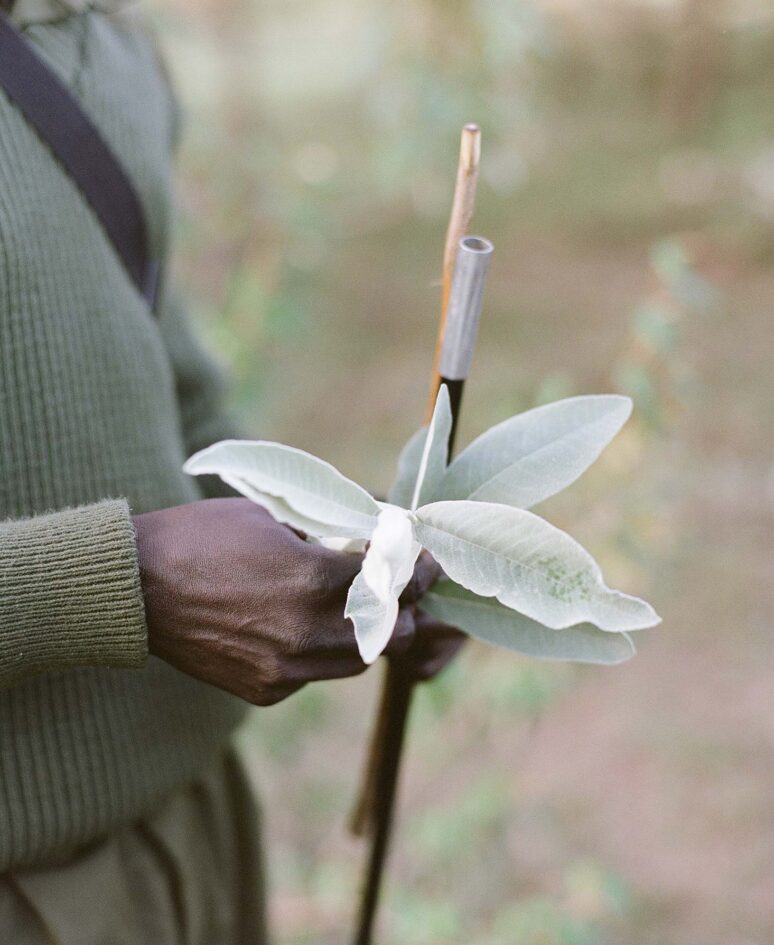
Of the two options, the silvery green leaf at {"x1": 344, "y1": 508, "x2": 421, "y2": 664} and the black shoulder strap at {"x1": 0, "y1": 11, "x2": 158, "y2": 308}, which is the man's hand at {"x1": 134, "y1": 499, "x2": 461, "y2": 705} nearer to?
the silvery green leaf at {"x1": 344, "y1": 508, "x2": 421, "y2": 664}

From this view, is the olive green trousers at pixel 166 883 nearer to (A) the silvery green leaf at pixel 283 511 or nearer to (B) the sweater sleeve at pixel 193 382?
(B) the sweater sleeve at pixel 193 382

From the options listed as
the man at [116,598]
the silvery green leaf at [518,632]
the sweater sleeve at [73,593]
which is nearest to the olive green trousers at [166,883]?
the man at [116,598]

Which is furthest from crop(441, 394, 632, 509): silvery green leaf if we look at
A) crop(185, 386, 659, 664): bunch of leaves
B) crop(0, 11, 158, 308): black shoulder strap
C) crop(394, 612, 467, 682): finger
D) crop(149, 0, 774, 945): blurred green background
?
crop(149, 0, 774, 945): blurred green background

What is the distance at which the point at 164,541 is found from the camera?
0.61m

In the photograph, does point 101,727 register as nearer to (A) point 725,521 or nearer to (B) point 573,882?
(B) point 573,882

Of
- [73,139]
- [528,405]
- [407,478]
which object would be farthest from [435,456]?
[528,405]

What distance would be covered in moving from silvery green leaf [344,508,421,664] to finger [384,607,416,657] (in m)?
0.11

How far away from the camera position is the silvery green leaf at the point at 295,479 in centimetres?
49

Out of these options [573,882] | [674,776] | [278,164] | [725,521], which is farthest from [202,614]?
[725,521]

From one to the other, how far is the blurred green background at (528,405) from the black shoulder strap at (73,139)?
22.9 inches

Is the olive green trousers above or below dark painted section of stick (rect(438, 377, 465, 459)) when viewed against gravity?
below

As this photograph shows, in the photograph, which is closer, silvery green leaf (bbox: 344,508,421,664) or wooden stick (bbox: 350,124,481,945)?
silvery green leaf (bbox: 344,508,421,664)

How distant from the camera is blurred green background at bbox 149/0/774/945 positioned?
172cm

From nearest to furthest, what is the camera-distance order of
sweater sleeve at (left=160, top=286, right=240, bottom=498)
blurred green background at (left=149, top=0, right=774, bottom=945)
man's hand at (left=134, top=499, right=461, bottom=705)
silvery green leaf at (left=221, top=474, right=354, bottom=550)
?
silvery green leaf at (left=221, top=474, right=354, bottom=550), man's hand at (left=134, top=499, right=461, bottom=705), sweater sleeve at (left=160, top=286, right=240, bottom=498), blurred green background at (left=149, top=0, right=774, bottom=945)
